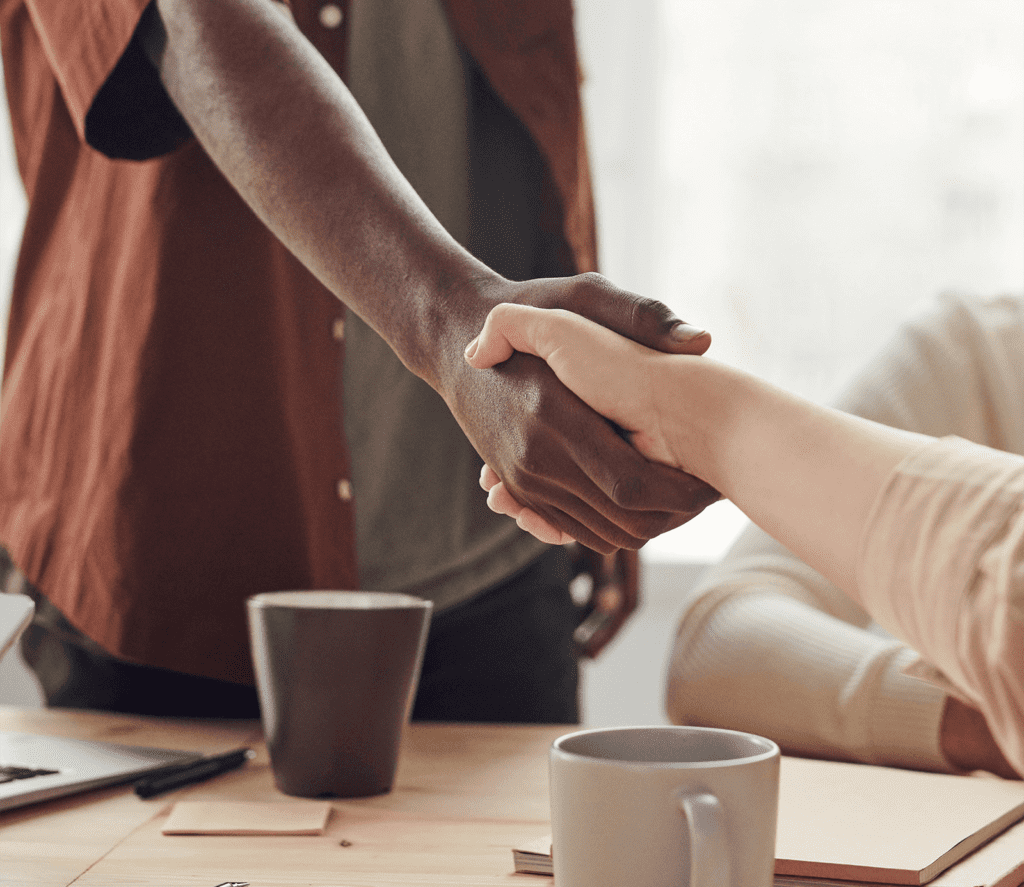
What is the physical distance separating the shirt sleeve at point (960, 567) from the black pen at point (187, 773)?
1.35 feet

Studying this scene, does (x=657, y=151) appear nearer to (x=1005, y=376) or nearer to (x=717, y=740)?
(x=1005, y=376)

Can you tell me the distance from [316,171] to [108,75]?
18cm

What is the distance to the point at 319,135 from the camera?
588mm

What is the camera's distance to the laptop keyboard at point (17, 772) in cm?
56

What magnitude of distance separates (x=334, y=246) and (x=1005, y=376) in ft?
3.35

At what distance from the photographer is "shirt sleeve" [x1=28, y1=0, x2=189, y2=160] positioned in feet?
2.15

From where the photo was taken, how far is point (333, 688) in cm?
58

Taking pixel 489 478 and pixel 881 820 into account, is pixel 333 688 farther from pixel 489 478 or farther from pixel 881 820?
pixel 881 820

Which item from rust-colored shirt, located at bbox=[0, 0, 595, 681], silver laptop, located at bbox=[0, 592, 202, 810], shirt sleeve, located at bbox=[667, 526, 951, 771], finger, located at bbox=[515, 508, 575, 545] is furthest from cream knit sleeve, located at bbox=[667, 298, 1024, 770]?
silver laptop, located at bbox=[0, 592, 202, 810]

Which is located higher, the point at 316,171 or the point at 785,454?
the point at 316,171

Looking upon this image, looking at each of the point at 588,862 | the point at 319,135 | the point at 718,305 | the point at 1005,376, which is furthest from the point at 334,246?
the point at 718,305

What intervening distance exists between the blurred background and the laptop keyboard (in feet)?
4.09

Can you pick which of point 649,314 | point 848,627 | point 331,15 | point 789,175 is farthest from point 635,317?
point 789,175

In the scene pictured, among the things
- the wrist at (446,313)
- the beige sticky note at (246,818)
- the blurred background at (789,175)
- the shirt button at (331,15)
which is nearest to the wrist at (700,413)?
the wrist at (446,313)
